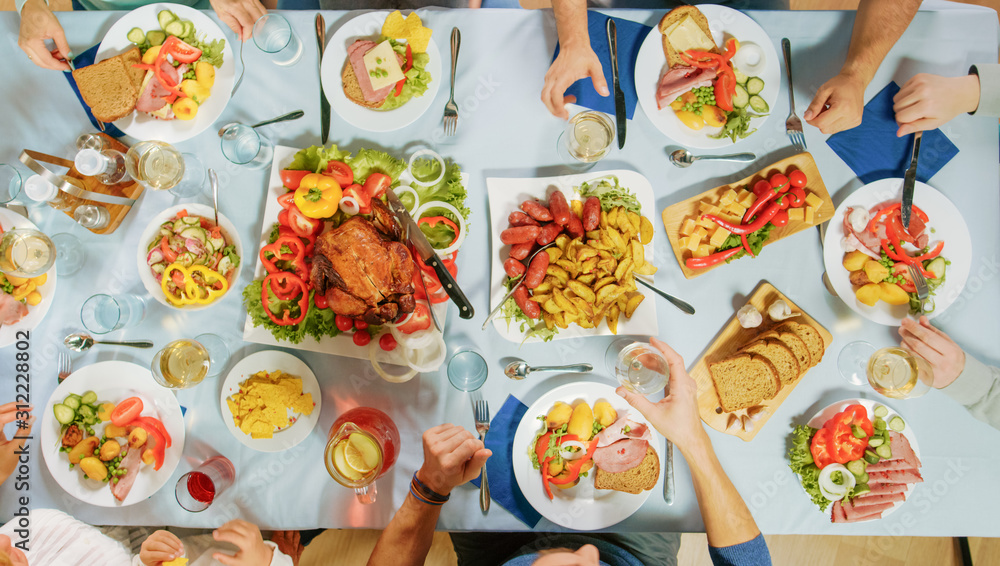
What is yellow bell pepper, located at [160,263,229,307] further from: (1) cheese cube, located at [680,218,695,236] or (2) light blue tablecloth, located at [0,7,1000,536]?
(1) cheese cube, located at [680,218,695,236]

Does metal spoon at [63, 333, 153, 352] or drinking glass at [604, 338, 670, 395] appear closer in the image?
drinking glass at [604, 338, 670, 395]

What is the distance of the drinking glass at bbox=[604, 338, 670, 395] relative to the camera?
2068 mm

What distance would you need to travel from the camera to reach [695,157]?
7.39 ft

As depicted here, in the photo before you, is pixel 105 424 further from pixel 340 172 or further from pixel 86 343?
pixel 340 172

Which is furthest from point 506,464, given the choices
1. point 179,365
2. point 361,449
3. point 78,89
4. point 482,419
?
point 78,89

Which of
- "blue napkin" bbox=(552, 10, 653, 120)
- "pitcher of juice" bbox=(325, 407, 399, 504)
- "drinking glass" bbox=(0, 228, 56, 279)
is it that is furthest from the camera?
"blue napkin" bbox=(552, 10, 653, 120)

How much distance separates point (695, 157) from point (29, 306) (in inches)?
117

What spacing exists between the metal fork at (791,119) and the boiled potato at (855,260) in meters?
0.51

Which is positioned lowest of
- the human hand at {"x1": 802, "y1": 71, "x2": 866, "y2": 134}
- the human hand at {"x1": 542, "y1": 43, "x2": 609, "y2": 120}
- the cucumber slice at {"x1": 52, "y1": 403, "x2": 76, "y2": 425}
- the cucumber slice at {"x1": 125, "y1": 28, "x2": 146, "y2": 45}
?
the cucumber slice at {"x1": 52, "y1": 403, "x2": 76, "y2": 425}

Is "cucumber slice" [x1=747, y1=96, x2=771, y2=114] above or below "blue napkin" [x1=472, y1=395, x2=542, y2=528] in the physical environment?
above

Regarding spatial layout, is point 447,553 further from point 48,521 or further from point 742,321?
point 742,321

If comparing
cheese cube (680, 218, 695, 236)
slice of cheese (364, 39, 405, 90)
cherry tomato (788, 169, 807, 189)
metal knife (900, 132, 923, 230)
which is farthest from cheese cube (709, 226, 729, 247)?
slice of cheese (364, 39, 405, 90)

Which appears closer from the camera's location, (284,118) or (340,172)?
(340,172)

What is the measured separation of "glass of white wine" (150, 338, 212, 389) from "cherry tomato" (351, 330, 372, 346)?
0.63 meters
